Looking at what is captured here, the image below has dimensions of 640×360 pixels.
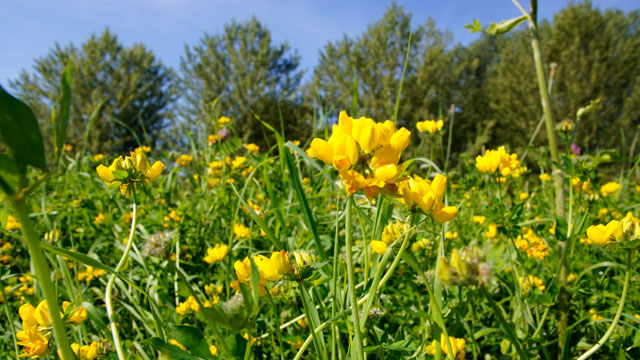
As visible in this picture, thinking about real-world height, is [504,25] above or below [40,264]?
above

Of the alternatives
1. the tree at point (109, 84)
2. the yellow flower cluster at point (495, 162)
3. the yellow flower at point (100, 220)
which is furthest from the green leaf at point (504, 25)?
the tree at point (109, 84)

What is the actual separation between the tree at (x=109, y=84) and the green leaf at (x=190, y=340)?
829 inches

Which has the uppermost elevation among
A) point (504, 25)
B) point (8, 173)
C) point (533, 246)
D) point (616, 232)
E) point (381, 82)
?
point (381, 82)

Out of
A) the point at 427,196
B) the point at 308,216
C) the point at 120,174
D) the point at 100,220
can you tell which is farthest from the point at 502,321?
the point at 100,220

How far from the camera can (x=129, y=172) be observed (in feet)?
2.31

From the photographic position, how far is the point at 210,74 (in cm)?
2088

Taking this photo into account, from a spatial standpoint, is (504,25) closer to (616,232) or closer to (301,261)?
(616,232)

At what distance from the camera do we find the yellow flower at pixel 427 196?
54 centimetres

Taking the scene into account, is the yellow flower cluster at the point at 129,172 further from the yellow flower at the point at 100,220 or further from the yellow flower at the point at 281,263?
the yellow flower at the point at 100,220

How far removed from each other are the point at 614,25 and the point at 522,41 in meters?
3.09

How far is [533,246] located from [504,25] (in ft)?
2.75

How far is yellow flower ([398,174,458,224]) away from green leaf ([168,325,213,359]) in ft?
1.08

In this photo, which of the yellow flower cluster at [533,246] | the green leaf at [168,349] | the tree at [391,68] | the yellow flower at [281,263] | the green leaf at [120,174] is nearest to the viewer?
the green leaf at [168,349]

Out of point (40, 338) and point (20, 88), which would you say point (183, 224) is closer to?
point (40, 338)
